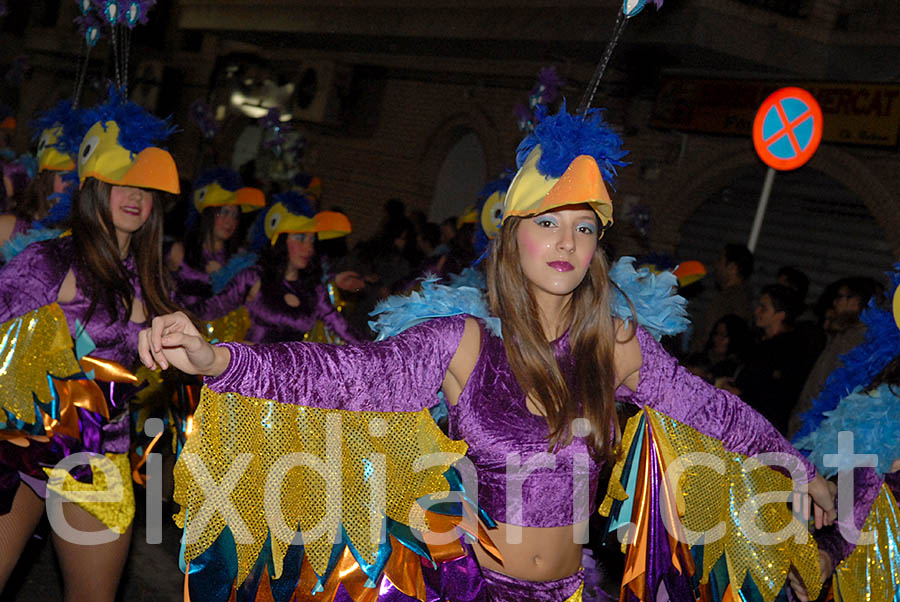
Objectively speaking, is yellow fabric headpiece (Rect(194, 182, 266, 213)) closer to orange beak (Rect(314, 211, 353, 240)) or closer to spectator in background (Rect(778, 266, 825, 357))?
orange beak (Rect(314, 211, 353, 240))

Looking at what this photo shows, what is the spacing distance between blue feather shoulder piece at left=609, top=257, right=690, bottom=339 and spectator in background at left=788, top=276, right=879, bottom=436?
→ 2471 millimetres

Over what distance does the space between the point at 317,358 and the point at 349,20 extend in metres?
9.94

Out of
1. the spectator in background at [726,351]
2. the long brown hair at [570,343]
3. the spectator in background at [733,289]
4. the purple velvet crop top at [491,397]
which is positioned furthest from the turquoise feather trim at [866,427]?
the spectator in background at [733,289]

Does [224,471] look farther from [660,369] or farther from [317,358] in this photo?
[660,369]

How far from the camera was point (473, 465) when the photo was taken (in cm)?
243

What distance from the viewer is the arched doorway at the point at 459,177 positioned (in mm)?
11516

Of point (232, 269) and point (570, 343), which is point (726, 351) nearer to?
point (232, 269)

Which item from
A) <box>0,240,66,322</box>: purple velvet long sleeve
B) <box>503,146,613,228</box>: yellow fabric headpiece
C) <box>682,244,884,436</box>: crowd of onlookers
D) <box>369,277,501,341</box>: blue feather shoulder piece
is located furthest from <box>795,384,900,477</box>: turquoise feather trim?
<box>0,240,66,322</box>: purple velvet long sleeve

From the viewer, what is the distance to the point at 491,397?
2.38 metres

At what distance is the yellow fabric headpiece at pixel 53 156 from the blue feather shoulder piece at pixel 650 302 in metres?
2.95

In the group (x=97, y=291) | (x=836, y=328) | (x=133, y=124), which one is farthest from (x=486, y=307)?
(x=836, y=328)

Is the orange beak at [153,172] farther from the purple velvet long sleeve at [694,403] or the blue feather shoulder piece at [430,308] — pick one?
the purple velvet long sleeve at [694,403]

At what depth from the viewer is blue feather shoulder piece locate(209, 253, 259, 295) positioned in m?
5.26

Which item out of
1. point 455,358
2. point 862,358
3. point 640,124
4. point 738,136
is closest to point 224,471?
point 455,358
